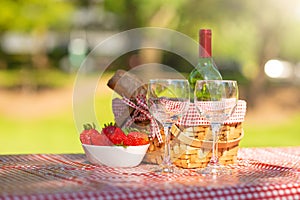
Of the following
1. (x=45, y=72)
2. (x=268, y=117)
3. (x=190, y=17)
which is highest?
(x=190, y=17)

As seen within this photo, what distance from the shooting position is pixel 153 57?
510 inches

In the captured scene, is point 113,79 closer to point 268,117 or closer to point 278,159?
point 278,159

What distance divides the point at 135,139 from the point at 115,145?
5cm

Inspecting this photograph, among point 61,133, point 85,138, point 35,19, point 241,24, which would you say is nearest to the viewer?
point 85,138

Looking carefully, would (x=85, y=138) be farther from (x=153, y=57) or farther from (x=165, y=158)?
(x=153, y=57)

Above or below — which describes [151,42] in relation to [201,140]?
above

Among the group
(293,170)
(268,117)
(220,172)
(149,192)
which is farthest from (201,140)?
(268,117)

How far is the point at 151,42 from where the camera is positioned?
13.2 meters

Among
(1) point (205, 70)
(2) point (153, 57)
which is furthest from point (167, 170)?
(2) point (153, 57)

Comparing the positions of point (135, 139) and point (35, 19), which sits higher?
point (35, 19)

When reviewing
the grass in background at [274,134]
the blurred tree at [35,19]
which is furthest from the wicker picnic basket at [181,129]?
the blurred tree at [35,19]

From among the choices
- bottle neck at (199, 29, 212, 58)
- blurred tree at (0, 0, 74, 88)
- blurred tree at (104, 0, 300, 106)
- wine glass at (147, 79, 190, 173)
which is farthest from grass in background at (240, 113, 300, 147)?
wine glass at (147, 79, 190, 173)

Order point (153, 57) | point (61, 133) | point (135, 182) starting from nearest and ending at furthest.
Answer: point (135, 182)
point (61, 133)
point (153, 57)

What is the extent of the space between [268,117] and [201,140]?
35.1 feet
